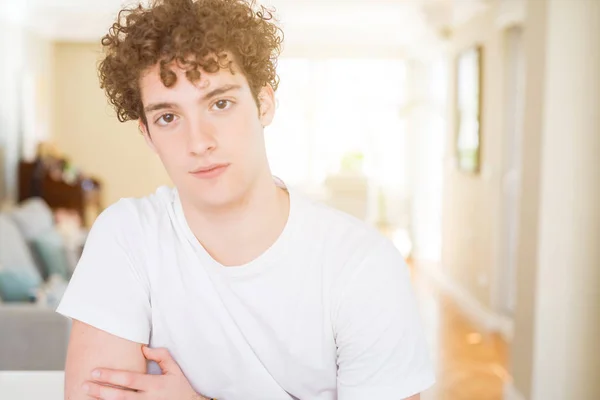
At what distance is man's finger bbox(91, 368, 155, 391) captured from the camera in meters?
1.24

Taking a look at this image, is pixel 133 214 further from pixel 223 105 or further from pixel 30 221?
pixel 30 221

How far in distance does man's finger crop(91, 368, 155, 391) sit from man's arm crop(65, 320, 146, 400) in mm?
17

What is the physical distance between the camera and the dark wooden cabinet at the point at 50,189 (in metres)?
7.10

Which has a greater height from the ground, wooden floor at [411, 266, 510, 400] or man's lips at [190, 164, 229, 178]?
man's lips at [190, 164, 229, 178]

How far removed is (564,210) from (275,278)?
1.96 meters

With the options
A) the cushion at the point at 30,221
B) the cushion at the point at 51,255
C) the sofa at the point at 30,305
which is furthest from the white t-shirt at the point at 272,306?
the cushion at the point at 30,221

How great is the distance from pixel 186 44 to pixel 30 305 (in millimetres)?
2089

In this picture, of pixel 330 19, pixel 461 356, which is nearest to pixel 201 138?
pixel 461 356

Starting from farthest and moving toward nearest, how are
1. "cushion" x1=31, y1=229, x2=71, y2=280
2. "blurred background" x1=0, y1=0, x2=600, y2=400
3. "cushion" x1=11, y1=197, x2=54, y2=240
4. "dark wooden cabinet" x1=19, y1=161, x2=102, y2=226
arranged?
"dark wooden cabinet" x1=19, y1=161, x2=102, y2=226
"cushion" x1=11, y1=197, x2=54, y2=240
"cushion" x1=31, y1=229, x2=71, y2=280
"blurred background" x1=0, y1=0, x2=600, y2=400

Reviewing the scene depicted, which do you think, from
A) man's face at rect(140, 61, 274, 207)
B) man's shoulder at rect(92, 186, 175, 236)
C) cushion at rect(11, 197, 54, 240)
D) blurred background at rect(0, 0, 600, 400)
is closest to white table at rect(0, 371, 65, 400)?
blurred background at rect(0, 0, 600, 400)

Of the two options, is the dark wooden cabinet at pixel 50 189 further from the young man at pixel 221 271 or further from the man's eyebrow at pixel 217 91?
the man's eyebrow at pixel 217 91

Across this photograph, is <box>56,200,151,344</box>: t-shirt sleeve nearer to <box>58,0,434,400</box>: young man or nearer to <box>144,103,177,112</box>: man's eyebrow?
<box>58,0,434,400</box>: young man

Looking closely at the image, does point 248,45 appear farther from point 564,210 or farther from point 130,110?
point 564,210

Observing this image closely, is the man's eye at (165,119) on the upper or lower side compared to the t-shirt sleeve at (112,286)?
upper
